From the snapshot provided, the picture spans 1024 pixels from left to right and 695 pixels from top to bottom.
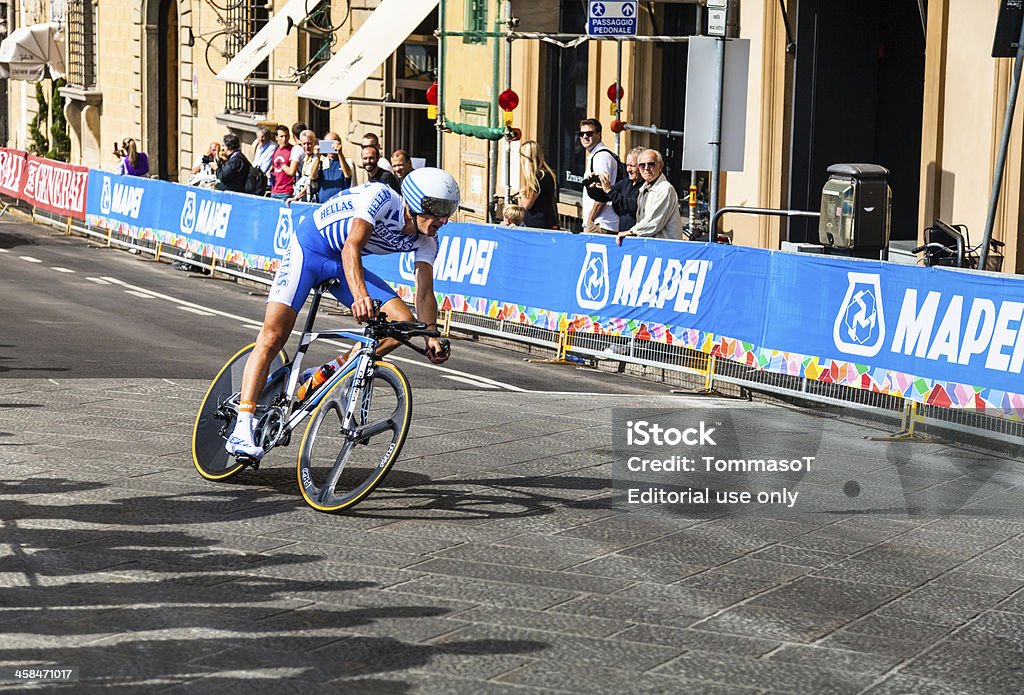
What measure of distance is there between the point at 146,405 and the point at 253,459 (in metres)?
2.97

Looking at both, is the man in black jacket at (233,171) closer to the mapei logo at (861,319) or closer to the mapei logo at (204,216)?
the mapei logo at (204,216)

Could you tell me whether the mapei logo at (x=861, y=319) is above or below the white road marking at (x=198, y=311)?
above

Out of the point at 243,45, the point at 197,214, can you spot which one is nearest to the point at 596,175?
the point at 197,214

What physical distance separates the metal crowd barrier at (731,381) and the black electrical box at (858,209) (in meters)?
1.38

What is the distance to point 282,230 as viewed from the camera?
64.7 feet

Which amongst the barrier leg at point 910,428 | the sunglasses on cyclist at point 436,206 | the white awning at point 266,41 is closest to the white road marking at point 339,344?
the barrier leg at point 910,428

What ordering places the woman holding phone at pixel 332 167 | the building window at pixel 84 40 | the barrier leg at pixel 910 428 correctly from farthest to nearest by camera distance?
the building window at pixel 84 40 → the woman holding phone at pixel 332 167 → the barrier leg at pixel 910 428

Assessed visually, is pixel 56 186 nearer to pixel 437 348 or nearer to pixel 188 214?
pixel 188 214

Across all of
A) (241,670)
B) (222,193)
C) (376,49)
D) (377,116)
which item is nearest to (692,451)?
(241,670)

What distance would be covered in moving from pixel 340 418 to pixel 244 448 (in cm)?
57

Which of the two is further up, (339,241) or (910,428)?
(339,241)

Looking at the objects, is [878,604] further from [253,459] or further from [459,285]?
[459,285]

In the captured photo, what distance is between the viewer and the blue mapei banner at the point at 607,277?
41.9ft

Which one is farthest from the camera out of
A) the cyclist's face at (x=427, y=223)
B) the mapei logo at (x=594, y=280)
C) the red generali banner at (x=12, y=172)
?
the red generali banner at (x=12, y=172)
